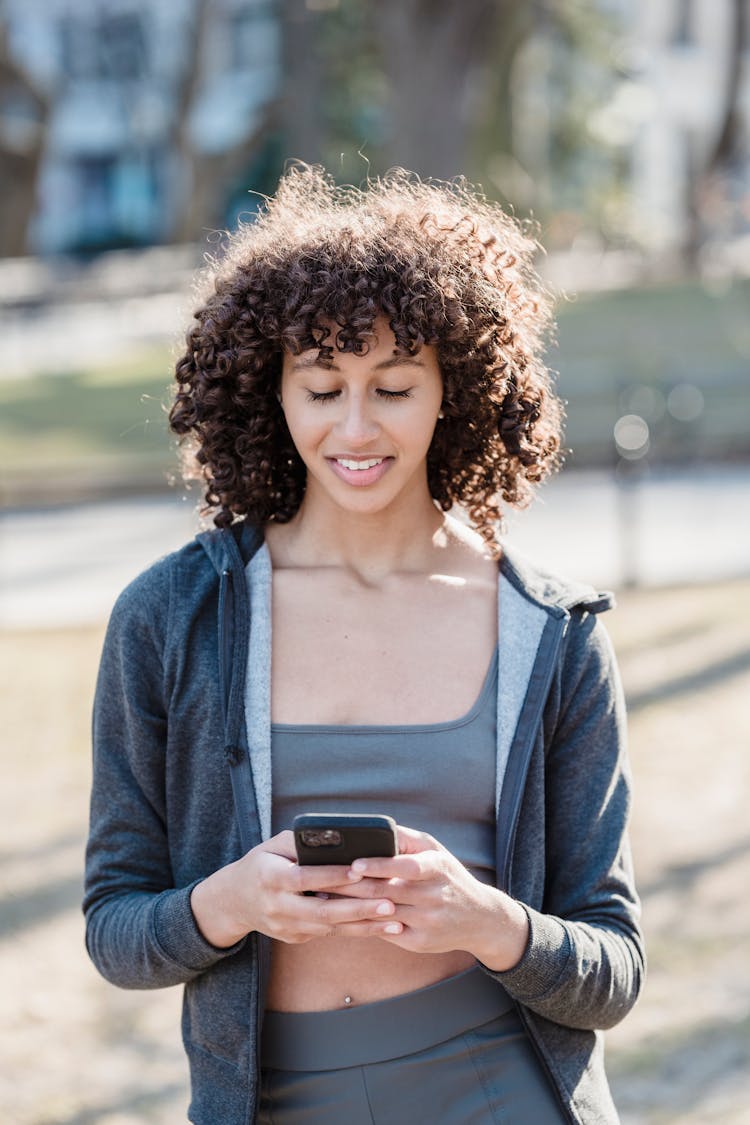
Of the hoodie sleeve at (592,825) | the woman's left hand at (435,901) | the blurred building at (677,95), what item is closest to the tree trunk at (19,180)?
the blurred building at (677,95)

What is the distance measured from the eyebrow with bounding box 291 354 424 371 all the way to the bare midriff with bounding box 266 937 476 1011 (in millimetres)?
763

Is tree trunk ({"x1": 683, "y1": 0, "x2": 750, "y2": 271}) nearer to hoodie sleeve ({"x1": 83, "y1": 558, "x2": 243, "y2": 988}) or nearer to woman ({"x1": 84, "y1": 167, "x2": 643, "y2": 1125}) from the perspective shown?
woman ({"x1": 84, "y1": 167, "x2": 643, "y2": 1125})

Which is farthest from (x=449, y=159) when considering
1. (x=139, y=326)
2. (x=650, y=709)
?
(x=650, y=709)

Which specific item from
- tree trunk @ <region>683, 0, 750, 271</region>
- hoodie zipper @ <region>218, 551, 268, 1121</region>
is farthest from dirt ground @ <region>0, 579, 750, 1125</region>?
tree trunk @ <region>683, 0, 750, 271</region>

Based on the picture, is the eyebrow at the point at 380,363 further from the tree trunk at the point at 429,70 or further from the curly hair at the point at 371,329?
the tree trunk at the point at 429,70

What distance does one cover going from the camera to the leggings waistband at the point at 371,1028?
79.7 inches

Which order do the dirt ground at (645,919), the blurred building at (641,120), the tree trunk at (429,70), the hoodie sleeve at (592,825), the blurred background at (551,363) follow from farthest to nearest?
1. the blurred building at (641,120)
2. the tree trunk at (429,70)
3. the blurred background at (551,363)
4. the dirt ground at (645,919)
5. the hoodie sleeve at (592,825)

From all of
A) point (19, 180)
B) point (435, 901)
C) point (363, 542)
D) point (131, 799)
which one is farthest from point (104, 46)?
point (435, 901)

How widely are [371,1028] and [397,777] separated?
0.33 m

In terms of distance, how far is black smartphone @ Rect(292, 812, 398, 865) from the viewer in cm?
176

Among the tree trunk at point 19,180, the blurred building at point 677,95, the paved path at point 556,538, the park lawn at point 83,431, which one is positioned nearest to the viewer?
the paved path at point 556,538

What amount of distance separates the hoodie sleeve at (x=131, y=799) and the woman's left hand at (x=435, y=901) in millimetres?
341

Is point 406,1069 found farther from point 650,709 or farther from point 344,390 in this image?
point 650,709

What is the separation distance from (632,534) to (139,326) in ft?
54.5
